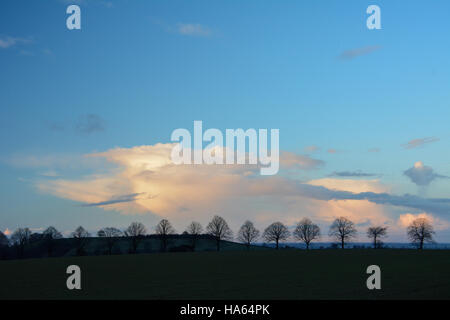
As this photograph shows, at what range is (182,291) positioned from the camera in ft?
140

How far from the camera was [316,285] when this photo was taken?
45500 millimetres

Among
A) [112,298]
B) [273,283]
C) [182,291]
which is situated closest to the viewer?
[112,298]
